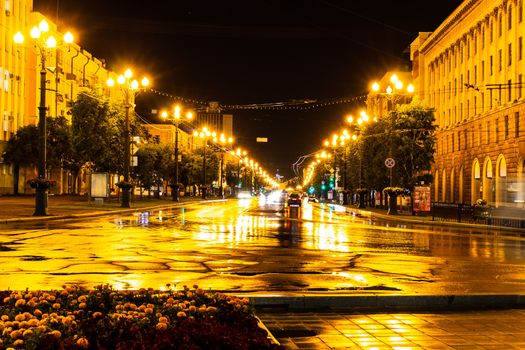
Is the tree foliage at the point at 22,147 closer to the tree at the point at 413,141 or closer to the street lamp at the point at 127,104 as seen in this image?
the street lamp at the point at 127,104

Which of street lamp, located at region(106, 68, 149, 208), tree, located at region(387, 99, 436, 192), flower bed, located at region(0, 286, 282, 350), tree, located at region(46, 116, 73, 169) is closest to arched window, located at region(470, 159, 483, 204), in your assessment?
tree, located at region(387, 99, 436, 192)

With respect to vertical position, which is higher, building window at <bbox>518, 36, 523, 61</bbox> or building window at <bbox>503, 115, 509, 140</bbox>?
building window at <bbox>518, 36, 523, 61</bbox>

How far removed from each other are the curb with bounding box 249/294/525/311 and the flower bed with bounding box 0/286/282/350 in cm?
269

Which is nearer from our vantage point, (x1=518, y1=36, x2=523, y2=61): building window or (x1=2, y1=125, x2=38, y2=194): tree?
(x1=518, y1=36, x2=523, y2=61): building window

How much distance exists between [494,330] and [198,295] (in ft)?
12.4

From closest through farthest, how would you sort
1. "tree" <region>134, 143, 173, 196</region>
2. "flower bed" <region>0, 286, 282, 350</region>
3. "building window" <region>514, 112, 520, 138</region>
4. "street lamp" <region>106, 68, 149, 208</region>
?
"flower bed" <region>0, 286, 282, 350</region>
"street lamp" <region>106, 68, 149, 208</region>
"building window" <region>514, 112, 520, 138</region>
"tree" <region>134, 143, 173, 196</region>

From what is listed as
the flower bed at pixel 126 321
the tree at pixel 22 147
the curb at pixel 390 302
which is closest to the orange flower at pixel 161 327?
the flower bed at pixel 126 321

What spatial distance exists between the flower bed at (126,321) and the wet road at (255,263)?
4215mm

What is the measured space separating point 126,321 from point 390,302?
546 centimetres

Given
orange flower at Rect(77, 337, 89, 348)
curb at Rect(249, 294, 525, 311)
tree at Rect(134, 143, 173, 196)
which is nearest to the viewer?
orange flower at Rect(77, 337, 89, 348)

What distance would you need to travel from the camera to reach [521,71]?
5725 cm

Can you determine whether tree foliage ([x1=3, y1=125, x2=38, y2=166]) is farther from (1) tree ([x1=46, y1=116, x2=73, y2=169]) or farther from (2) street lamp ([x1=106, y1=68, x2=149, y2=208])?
(2) street lamp ([x1=106, y1=68, x2=149, y2=208])

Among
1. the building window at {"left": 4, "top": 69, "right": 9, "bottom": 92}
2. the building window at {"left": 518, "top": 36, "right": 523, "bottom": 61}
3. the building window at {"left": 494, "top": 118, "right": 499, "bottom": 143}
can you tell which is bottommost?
the building window at {"left": 494, "top": 118, "right": 499, "bottom": 143}

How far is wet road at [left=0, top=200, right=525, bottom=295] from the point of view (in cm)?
1181
